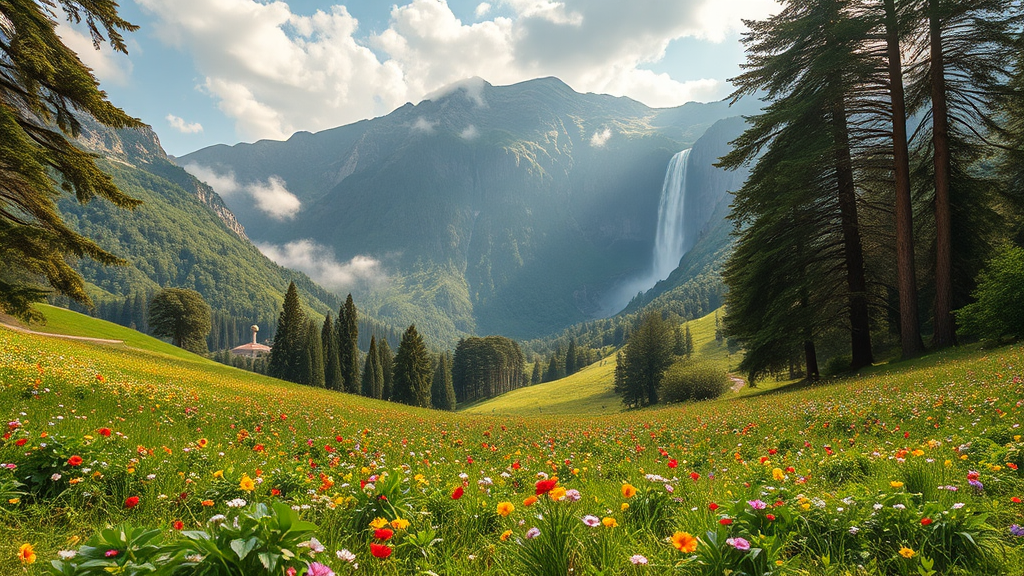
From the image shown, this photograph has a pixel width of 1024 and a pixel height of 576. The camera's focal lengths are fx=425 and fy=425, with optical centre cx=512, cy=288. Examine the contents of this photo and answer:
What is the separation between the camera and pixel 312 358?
202ft

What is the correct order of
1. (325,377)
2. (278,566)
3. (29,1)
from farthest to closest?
(325,377) < (29,1) < (278,566)

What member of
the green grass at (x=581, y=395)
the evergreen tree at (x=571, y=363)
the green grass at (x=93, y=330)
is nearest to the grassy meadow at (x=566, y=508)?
the green grass at (x=93, y=330)

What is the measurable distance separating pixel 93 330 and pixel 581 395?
71567mm

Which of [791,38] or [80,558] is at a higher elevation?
[791,38]

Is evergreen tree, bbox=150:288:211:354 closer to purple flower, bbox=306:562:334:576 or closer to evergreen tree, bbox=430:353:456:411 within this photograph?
evergreen tree, bbox=430:353:456:411

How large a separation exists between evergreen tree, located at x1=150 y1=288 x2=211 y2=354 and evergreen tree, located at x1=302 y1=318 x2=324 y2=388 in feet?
76.5

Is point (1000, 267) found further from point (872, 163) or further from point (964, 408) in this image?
point (964, 408)

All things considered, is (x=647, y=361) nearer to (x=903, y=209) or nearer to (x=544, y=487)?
(x=903, y=209)

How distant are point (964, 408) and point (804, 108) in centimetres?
1659

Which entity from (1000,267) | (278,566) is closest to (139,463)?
(278,566)

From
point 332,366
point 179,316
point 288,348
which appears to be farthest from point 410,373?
point 179,316

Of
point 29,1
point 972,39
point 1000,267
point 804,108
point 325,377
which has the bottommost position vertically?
point 325,377

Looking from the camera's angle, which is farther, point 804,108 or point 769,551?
point 804,108

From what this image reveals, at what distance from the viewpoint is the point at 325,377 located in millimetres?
64750
